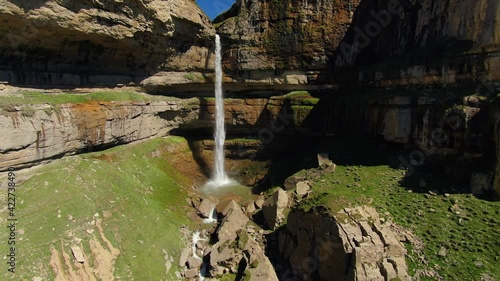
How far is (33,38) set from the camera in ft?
72.5

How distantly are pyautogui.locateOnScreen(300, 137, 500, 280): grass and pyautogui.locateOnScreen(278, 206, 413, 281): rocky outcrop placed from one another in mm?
732

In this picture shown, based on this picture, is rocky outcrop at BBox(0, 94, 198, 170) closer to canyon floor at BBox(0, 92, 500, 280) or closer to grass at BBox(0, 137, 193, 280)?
canyon floor at BBox(0, 92, 500, 280)

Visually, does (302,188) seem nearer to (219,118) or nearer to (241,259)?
(241,259)

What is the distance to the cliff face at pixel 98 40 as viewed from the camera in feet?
68.9

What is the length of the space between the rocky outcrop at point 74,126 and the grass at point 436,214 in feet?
52.7

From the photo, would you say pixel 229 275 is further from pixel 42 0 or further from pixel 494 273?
pixel 42 0

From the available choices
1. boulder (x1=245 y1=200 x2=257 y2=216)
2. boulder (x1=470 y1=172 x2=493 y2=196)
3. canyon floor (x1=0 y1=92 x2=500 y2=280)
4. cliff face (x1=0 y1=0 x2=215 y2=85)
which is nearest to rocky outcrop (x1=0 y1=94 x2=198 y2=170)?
canyon floor (x1=0 y1=92 x2=500 y2=280)

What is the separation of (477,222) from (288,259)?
9645mm

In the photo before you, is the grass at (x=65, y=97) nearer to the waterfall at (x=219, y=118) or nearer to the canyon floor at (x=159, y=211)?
the canyon floor at (x=159, y=211)

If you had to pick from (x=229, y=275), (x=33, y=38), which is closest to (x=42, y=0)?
(x=33, y=38)

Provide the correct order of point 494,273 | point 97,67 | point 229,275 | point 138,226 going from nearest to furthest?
point 494,273 < point 229,275 < point 138,226 < point 97,67

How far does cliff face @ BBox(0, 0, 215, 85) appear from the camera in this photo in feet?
68.9

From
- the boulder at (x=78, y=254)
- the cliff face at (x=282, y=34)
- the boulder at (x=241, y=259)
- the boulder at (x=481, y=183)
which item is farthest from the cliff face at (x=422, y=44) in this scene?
the boulder at (x=78, y=254)

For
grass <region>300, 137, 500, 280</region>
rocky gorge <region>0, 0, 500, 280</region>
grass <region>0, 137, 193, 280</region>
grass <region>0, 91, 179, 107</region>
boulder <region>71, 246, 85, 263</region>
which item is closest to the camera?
grass <region>300, 137, 500, 280</region>
